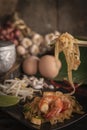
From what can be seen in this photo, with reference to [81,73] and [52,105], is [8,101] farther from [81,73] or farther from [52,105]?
[81,73]

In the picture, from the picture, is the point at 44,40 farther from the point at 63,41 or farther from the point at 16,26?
the point at 63,41

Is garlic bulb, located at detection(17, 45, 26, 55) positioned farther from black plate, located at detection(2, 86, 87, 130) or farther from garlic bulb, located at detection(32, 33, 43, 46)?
black plate, located at detection(2, 86, 87, 130)

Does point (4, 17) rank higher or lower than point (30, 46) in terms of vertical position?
higher

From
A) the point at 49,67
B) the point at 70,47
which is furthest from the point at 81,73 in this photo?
the point at 70,47

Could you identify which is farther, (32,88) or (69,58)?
(32,88)

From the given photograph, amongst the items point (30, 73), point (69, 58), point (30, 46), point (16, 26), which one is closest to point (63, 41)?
point (69, 58)

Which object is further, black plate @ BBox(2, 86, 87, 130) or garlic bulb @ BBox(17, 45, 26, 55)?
garlic bulb @ BBox(17, 45, 26, 55)

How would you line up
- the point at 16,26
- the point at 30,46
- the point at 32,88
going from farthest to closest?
the point at 16,26
the point at 30,46
the point at 32,88

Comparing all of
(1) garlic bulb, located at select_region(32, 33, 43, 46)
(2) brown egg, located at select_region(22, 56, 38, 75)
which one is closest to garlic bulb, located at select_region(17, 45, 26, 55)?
(1) garlic bulb, located at select_region(32, 33, 43, 46)
